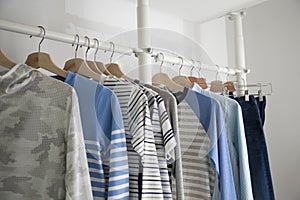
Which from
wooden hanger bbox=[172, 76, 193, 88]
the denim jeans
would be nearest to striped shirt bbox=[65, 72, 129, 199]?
wooden hanger bbox=[172, 76, 193, 88]

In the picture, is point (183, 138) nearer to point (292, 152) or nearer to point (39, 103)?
point (39, 103)

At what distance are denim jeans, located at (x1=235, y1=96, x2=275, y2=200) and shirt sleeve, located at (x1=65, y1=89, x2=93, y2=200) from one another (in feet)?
2.11

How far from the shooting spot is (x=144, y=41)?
1036 mm

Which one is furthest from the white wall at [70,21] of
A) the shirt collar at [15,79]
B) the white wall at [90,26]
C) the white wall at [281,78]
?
the white wall at [281,78]

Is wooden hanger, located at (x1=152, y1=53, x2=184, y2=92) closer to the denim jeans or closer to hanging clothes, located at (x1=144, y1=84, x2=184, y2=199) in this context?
hanging clothes, located at (x1=144, y1=84, x2=184, y2=199)

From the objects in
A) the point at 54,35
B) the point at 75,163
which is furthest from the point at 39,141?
the point at 54,35

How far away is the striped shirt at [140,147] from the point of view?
2.68ft

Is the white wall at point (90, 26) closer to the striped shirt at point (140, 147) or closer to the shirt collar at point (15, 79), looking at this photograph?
the striped shirt at point (140, 147)

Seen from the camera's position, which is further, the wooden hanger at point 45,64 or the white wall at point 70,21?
the white wall at point 70,21

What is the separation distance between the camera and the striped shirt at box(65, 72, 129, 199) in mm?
777

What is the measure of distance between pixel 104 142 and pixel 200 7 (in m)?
0.98

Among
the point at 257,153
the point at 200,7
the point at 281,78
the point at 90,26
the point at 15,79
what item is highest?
the point at 200,7

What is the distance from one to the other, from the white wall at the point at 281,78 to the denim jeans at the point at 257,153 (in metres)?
0.74

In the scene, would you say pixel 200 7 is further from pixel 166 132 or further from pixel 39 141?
pixel 39 141
